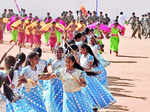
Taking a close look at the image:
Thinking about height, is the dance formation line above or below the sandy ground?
above

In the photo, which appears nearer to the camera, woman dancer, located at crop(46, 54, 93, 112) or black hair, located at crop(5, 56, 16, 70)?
black hair, located at crop(5, 56, 16, 70)

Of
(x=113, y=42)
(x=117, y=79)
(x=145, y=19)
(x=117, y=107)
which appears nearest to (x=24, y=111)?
(x=117, y=107)

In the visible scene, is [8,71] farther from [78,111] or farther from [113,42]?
[113,42]

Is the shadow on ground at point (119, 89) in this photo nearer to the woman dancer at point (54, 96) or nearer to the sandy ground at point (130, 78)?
the sandy ground at point (130, 78)

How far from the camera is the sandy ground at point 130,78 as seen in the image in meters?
11.6

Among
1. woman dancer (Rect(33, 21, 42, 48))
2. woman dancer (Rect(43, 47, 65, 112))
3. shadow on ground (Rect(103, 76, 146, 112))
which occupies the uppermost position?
woman dancer (Rect(33, 21, 42, 48))

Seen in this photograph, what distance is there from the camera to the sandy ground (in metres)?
11.6

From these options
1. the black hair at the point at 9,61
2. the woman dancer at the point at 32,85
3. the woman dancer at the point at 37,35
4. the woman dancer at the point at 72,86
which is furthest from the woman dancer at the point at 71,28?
the black hair at the point at 9,61

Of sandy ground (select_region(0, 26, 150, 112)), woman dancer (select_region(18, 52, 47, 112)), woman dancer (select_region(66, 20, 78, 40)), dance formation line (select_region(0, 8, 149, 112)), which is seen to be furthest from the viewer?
woman dancer (select_region(66, 20, 78, 40))

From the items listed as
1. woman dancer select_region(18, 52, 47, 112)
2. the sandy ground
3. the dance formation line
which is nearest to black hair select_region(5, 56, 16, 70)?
the dance formation line

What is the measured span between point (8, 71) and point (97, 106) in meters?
2.39

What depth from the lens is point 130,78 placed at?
53.6 feet

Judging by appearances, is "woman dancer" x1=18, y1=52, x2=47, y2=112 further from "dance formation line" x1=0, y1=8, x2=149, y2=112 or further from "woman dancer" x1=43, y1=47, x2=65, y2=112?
"woman dancer" x1=43, y1=47, x2=65, y2=112

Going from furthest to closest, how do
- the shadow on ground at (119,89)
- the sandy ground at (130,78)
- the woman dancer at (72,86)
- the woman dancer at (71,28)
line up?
the woman dancer at (71,28) → the sandy ground at (130,78) → the shadow on ground at (119,89) → the woman dancer at (72,86)
